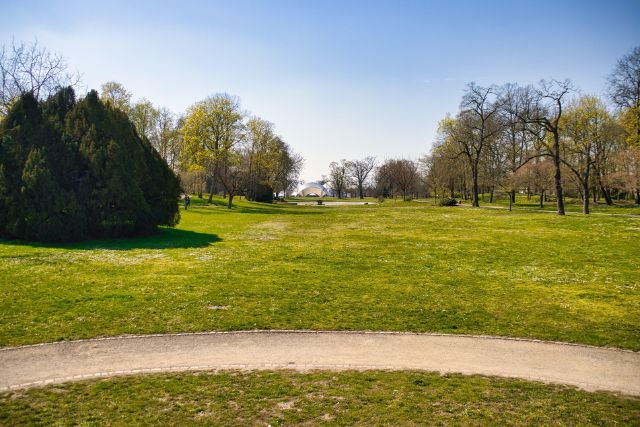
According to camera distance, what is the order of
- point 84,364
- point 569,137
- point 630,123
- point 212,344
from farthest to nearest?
point 569,137, point 630,123, point 212,344, point 84,364

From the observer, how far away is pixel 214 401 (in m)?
8.23

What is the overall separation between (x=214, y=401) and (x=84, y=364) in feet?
12.0

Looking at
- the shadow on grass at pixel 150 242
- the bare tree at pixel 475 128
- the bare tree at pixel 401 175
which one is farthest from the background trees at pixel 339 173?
the shadow on grass at pixel 150 242

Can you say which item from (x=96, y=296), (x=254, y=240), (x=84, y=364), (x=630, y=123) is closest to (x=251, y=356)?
(x=84, y=364)

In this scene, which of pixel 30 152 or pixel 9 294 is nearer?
pixel 9 294

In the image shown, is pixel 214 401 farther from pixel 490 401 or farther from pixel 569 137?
pixel 569 137

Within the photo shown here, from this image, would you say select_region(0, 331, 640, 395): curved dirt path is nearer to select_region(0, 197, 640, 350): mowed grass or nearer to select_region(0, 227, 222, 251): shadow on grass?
select_region(0, 197, 640, 350): mowed grass

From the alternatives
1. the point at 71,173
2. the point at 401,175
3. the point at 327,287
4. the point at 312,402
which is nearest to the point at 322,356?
the point at 312,402

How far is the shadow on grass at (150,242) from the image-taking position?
79.8 ft

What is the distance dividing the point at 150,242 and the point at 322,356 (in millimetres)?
19804

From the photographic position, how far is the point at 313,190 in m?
187

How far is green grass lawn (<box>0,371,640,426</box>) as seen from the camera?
761cm

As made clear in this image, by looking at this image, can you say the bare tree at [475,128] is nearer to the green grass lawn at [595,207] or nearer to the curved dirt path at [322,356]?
the green grass lawn at [595,207]

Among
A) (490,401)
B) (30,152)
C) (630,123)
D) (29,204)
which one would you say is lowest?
(490,401)
